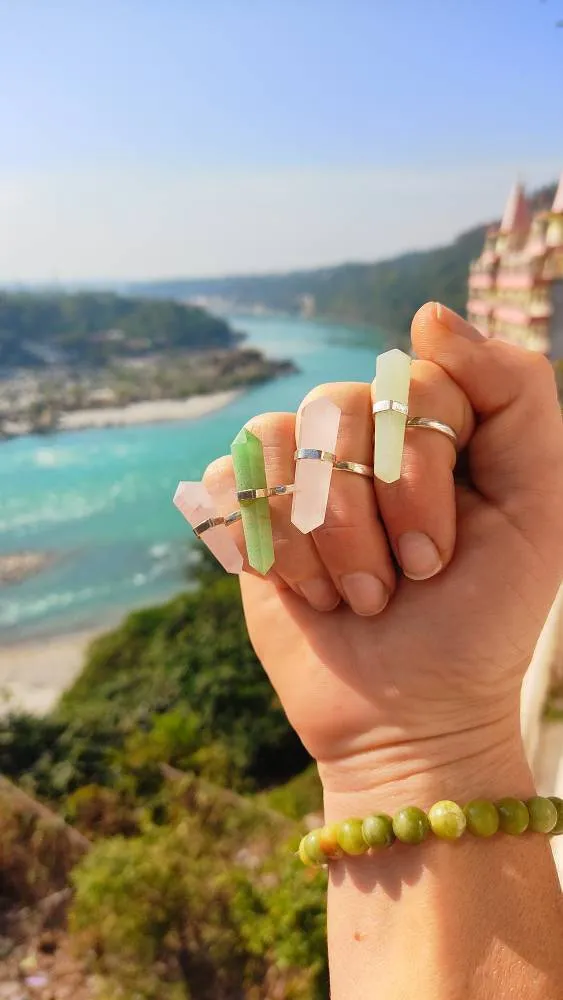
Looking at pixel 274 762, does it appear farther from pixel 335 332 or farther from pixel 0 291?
pixel 0 291

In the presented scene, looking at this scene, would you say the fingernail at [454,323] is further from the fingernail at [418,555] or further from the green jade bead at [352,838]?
the green jade bead at [352,838]

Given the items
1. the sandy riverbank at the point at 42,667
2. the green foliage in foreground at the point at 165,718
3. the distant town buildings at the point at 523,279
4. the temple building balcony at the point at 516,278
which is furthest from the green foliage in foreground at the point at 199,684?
the temple building balcony at the point at 516,278

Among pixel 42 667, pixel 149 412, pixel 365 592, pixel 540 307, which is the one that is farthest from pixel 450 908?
pixel 149 412

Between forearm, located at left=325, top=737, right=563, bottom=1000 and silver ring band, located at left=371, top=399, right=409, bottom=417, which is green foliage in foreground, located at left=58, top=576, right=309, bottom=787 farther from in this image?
silver ring band, located at left=371, top=399, right=409, bottom=417

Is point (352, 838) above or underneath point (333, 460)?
underneath

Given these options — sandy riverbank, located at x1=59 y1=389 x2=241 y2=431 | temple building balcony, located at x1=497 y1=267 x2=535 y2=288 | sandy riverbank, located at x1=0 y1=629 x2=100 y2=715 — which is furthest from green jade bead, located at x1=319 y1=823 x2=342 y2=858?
sandy riverbank, located at x1=59 y1=389 x2=241 y2=431

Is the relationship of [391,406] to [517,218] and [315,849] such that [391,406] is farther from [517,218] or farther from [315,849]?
[517,218]

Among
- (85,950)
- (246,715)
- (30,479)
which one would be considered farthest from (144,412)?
(85,950)
